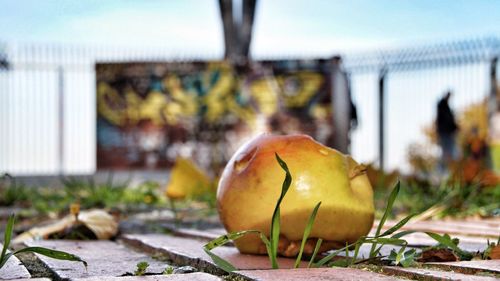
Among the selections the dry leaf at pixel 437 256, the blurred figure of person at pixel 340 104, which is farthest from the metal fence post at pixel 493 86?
the dry leaf at pixel 437 256

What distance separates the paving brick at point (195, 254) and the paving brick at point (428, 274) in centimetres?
28

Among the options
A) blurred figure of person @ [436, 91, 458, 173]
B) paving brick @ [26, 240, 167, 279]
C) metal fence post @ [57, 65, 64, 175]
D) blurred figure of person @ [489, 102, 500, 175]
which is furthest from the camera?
metal fence post @ [57, 65, 64, 175]

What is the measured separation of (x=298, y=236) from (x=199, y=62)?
15884 mm

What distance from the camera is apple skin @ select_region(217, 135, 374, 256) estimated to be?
1.79 metres

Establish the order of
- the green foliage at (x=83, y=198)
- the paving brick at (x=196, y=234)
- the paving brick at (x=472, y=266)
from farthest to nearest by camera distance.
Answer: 1. the green foliage at (x=83, y=198)
2. the paving brick at (x=196, y=234)
3. the paving brick at (x=472, y=266)

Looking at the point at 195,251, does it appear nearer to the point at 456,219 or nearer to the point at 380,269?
the point at 380,269

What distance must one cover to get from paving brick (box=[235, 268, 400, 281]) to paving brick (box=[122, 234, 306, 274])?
13 cm

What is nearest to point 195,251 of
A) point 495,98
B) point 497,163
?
point 495,98

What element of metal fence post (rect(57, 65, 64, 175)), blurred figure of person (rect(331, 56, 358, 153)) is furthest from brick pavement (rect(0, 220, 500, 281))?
blurred figure of person (rect(331, 56, 358, 153))

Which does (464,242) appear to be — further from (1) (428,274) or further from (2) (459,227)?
(1) (428,274)

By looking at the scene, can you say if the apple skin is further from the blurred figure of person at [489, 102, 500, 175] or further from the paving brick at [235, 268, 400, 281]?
the blurred figure of person at [489, 102, 500, 175]

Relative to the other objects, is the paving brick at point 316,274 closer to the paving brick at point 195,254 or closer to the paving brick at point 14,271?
the paving brick at point 195,254

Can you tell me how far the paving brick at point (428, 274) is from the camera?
1.37m

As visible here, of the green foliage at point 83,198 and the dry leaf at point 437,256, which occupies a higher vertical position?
the dry leaf at point 437,256
